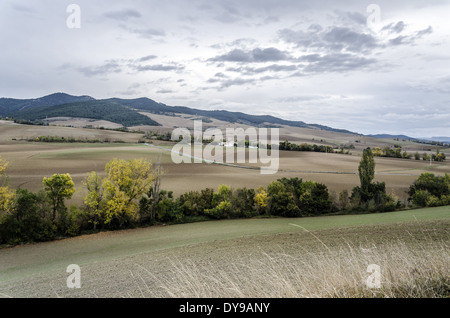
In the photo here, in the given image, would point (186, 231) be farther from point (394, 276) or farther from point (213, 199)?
point (394, 276)

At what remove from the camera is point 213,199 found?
34625mm

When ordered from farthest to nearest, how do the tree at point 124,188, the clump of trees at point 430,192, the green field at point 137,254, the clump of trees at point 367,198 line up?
the clump of trees at point 430,192
the clump of trees at point 367,198
the tree at point 124,188
the green field at point 137,254

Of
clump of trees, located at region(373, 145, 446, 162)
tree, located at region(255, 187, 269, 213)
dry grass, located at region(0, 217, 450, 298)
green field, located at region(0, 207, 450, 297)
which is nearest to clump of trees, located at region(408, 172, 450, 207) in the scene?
tree, located at region(255, 187, 269, 213)

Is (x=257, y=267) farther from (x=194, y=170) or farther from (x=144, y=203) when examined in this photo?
(x=194, y=170)

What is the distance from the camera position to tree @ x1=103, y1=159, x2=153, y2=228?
29.1 metres

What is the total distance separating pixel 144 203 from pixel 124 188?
2730mm

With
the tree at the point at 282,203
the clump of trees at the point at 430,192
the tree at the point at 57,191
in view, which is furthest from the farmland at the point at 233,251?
the clump of trees at the point at 430,192

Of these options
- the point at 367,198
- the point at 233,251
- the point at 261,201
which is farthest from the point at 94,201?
the point at 367,198

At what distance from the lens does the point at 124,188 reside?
31.2 meters

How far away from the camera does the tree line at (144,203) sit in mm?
25750

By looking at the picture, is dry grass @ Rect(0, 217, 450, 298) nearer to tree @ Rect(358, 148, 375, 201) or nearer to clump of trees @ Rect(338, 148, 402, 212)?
clump of trees @ Rect(338, 148, 402, 212)

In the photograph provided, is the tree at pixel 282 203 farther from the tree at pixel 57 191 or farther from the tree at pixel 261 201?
the tree at pixel 57 191
